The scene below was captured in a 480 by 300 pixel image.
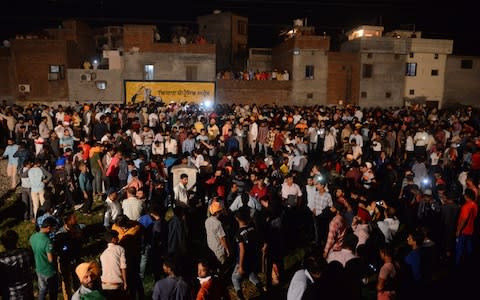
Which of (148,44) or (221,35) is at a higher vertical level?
(221,35)

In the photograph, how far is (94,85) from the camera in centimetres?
2925

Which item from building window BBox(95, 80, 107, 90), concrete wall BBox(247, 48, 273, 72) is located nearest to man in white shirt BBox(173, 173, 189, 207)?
building window BBox(95, 80, 107, 90)

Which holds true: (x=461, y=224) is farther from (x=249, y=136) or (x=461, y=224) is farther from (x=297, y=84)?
(x=297, y=84)

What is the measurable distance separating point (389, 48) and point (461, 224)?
2828cm

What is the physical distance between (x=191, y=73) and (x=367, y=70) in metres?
15.2

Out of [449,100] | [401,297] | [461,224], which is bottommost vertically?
[401,297]

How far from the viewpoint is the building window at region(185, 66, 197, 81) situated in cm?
2991

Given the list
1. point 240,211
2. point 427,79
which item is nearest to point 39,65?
point 240,211

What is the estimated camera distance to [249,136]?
1670cm

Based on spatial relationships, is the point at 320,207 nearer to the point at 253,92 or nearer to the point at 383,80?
the point at 253,92

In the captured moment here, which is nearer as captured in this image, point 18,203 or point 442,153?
point 18,203

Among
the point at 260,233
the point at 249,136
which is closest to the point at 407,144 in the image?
the point at 249,136

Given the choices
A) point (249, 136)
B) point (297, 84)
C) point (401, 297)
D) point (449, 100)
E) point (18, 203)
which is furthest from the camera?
point (449, 100)

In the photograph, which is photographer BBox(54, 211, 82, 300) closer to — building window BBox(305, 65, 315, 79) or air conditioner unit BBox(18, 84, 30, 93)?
air conditioner unit BBox(18, 84, 30, 93)
